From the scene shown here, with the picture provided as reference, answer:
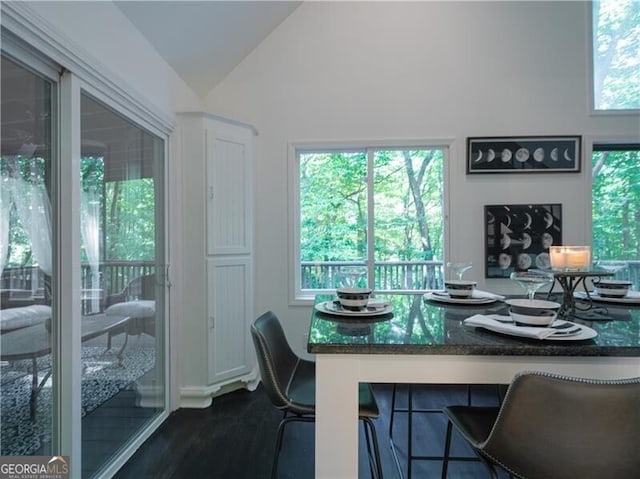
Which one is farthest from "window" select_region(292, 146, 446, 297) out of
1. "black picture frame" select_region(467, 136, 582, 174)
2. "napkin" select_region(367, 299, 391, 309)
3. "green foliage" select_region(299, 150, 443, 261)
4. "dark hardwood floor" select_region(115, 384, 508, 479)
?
"napkin" select_region(367, 299, 391, 309)

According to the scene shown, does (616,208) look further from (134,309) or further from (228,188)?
(134,309)

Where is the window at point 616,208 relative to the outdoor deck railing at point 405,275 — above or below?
above

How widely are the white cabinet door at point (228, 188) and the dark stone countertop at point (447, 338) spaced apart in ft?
4.55

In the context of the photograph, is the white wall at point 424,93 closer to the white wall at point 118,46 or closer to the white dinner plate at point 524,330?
the white wall at point 118,46

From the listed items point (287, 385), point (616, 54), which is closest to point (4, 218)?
point (287, 385)

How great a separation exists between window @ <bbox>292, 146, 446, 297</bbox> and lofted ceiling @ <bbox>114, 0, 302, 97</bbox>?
96 cm

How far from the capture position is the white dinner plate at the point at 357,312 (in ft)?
4.57

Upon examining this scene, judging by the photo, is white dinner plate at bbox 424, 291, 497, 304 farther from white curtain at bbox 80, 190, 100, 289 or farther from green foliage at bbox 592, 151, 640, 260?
green foliage at bbox 592, 151, 640, 260

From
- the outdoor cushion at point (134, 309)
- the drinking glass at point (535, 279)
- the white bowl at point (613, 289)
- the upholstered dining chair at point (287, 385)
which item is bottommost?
the upholstered dining chair at point (287, 385)

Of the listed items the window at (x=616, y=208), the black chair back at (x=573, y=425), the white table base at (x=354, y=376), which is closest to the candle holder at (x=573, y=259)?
the white table base at (x=354, y=376)

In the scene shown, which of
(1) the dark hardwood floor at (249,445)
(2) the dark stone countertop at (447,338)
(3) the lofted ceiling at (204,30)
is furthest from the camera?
→ (3) the lofted ceiling at (204,30)

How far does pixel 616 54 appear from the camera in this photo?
2984 millimetres

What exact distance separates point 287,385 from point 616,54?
3907mm

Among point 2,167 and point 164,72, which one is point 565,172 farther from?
point 2,167
